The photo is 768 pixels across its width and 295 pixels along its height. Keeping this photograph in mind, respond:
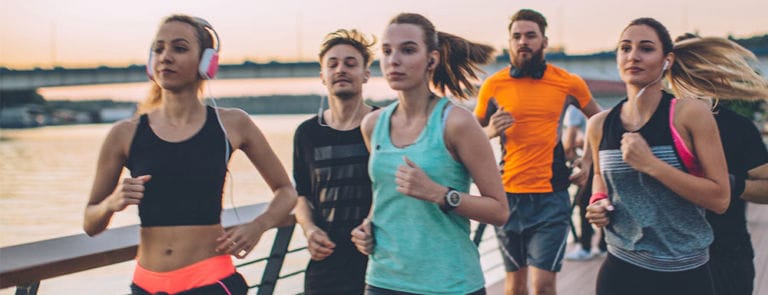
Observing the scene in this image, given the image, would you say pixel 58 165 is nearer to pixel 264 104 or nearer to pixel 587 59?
pixel 264 104

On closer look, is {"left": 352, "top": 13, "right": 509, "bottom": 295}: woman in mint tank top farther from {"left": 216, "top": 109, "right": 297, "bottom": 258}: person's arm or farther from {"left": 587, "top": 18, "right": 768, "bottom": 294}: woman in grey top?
{"left": 587, "top": 18, "right": 768, "bottom": 294}: woman in grey top

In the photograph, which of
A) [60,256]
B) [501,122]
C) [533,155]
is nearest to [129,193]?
[60,256]

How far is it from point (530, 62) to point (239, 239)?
248cm

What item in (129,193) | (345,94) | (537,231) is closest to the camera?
(129,193)

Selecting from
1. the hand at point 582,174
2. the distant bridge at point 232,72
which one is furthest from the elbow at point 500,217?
the distant bridge at point 232,72

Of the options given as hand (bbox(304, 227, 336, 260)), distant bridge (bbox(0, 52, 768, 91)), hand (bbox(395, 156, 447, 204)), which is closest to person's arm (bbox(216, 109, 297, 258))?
hand (bbox(304, 227, 336, 260))

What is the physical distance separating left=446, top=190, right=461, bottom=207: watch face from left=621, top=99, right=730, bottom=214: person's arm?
64 centimetres

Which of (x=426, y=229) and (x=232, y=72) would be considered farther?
(x=232, y=72)

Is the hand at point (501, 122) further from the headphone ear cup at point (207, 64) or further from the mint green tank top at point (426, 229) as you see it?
the headphone ear cup at point (207, 64)

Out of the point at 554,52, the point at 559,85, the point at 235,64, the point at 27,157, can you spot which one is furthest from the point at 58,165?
the point at 559,85

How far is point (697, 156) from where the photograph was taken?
2.60m

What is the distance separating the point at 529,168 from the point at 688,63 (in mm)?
1443

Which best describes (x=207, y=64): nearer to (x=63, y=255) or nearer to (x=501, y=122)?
(x=63, y=255)

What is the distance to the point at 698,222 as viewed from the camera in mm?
2686
